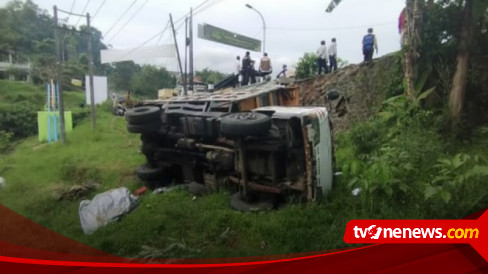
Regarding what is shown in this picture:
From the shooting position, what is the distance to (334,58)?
123cm

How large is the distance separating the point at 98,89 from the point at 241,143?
127 centimetres

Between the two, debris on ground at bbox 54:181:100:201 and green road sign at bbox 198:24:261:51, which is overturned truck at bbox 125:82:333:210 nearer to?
debris on ground at bbox 54:181:100:201

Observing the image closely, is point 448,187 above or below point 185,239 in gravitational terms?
above

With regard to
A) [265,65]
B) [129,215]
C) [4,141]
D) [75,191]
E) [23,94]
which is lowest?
[129,215]

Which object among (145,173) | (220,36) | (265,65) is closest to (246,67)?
(265,65)

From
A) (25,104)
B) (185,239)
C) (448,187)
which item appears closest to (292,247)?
(185,239)

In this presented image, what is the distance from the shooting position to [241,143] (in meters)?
2.26

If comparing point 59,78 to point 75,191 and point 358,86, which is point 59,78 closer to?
point 75,191

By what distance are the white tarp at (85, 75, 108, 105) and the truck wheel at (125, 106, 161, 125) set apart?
144 mm

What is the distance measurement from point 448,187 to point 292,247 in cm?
62

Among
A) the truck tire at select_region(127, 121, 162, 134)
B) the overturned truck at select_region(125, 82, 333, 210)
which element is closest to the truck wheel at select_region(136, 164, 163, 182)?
the overturned truck at select_region(125, 82, 333, 210)

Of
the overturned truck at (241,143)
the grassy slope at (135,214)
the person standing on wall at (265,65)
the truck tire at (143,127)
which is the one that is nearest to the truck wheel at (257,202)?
the overturned truck at (241,143)

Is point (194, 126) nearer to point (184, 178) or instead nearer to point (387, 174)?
point (184, 178)

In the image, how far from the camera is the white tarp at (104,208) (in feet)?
3.36
